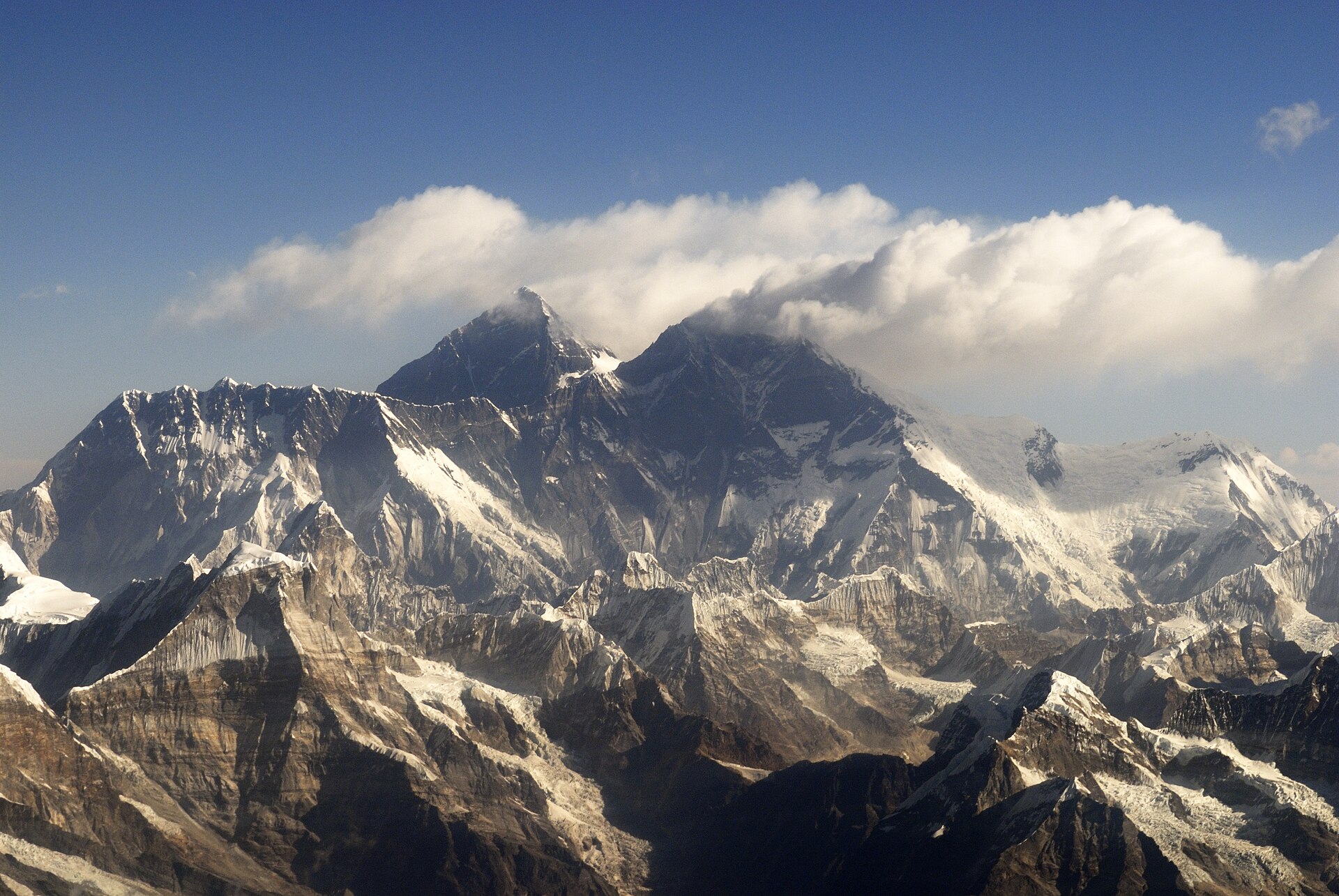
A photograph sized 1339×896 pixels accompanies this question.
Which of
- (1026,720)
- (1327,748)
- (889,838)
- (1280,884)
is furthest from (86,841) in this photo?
(1327,748)

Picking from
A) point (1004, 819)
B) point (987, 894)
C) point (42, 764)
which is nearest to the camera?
point (987, 894)

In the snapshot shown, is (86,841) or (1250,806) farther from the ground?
(1250,806)

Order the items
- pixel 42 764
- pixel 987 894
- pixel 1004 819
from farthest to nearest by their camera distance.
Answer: pixel 42 764
pixel 1004 819
pixel 987 894

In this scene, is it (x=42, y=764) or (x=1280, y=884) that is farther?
(x=42, y=764)

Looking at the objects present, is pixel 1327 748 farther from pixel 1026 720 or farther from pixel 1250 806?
pixel 1026 720

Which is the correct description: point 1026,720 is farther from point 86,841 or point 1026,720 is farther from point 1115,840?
point 86,841

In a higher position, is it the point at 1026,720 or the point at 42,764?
the point at 1026,720

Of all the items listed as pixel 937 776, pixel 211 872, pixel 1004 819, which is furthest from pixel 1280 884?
pixel 211 872

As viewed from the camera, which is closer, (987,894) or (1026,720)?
(987,894)

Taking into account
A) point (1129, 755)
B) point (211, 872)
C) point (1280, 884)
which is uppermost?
point (1129, 755)
